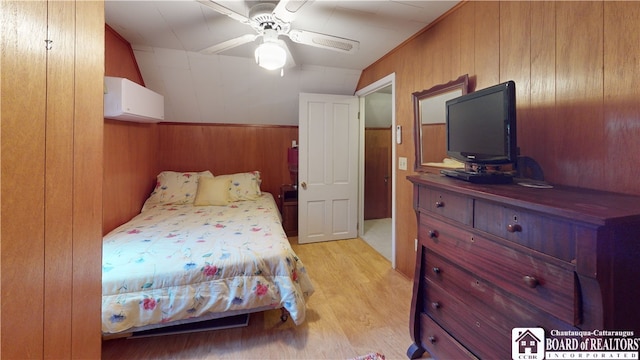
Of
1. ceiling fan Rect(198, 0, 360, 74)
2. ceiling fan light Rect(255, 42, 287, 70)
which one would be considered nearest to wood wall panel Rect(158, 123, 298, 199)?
ceiling fan Rect(198, 0, 360, 74)

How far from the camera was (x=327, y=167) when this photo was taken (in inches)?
140

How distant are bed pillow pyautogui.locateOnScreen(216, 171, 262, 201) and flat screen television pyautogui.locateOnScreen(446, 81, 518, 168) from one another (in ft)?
Answer: 8.40

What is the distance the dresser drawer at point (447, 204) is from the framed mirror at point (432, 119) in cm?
72

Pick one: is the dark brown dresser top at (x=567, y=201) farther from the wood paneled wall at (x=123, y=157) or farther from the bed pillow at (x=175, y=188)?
the bed pillow at (x=175, y=188)

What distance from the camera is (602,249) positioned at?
733 millimetres

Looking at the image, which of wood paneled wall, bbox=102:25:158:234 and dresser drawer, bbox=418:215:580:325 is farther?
wood paneled wall, bbox=102:25:158:234

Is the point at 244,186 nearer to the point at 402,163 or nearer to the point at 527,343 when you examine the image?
the point at 402,163

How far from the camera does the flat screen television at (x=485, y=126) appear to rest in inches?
44.2

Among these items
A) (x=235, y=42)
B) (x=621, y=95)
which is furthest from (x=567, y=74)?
(x=235, y=42)

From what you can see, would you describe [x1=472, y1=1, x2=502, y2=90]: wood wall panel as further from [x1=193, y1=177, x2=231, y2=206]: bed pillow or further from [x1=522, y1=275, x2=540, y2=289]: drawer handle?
[x1=193, y1=177, x2=231, y2=206]: bed pillow

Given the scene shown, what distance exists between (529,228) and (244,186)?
10.1 feet

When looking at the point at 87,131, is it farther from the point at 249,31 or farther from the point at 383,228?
the point at 383,228

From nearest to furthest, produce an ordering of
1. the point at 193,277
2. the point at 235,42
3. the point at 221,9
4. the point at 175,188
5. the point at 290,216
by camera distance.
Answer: the point at 221,9 < the point at 193,277 < the point at 235,42 < the point at 175,188 < the point at 290,216

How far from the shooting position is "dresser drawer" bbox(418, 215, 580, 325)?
2.71 feet
